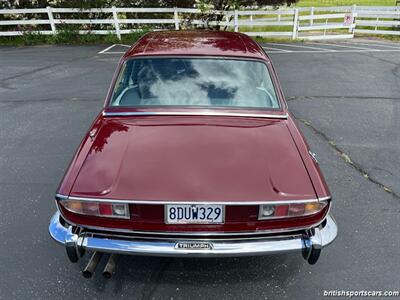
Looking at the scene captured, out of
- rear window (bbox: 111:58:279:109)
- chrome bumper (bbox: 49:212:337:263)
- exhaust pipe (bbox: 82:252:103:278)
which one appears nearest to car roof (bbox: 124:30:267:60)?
rear window (bbox: 111:58:279:109)

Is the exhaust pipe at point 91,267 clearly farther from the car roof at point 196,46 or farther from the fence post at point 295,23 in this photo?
the fence post at point 295,23

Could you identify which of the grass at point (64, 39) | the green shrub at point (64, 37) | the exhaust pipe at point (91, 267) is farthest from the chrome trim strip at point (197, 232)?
the green shrub at point (64, 37)

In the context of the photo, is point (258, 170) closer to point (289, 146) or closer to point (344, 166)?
point (289, 146)

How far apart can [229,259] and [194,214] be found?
3.03 feet

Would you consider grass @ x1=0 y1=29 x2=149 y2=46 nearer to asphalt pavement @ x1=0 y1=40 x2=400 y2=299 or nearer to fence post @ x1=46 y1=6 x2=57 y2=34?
fence post @ x1=46 y1=6 x2=57 y2=34

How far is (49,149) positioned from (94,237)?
293 centimetres

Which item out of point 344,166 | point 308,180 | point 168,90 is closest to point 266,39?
point 344,166

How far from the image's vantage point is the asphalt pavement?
269 cm

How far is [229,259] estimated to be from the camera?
2.90 m

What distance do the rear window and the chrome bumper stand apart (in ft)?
4.27

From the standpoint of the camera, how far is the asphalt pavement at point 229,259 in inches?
106

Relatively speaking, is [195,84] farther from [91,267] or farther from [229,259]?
[91,267]

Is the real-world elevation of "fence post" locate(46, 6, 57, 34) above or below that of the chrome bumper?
above

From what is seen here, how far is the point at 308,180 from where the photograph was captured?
2.35m
